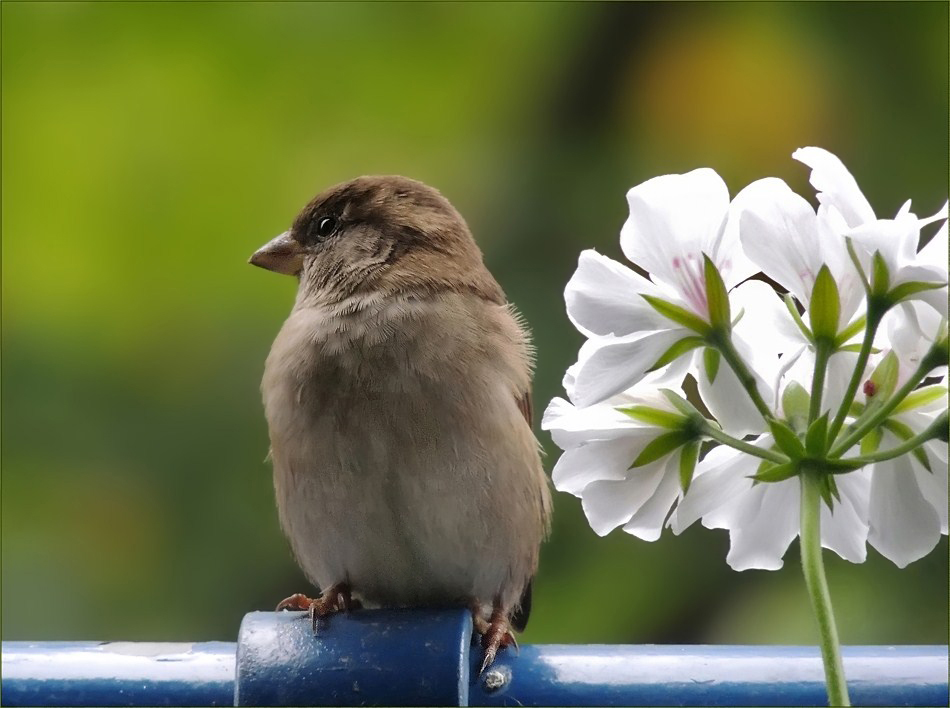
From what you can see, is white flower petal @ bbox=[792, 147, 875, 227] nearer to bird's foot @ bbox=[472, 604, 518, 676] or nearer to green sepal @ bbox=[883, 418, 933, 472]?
green sepal @ bbox=[883, 418, 933, 472]

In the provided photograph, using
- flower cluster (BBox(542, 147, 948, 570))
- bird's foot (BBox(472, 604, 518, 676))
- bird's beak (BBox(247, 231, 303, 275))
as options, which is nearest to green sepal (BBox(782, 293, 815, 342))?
flower cluster (BBox(542, 147, 948, 570))

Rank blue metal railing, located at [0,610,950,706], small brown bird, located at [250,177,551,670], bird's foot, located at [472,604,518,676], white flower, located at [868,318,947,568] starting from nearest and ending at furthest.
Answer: white flower, located at [868,318,947,568]
blue metal railing, located at [0,610,950,706]
bird's foot, located at [472,604,518,676]
small brown bird, located at [250,177,551,670]

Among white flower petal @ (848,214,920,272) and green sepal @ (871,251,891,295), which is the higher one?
white flower petal @ (848,214,920,272)

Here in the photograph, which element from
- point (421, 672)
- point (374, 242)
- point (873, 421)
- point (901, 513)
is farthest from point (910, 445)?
point (374, 242)

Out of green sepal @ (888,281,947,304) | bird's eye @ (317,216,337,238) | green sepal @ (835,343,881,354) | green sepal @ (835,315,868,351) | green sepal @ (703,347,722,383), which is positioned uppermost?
bird's eye @ (317,216,337,238)

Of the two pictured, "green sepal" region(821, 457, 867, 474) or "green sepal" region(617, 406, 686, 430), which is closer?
"green sepal" region(821, 457, 867, 474)

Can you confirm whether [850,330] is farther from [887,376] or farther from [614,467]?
[614,467]

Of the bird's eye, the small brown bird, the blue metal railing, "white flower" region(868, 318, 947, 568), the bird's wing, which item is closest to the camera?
"white flower" region(868, 318, 947, 568)
